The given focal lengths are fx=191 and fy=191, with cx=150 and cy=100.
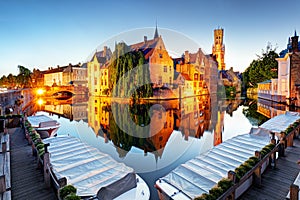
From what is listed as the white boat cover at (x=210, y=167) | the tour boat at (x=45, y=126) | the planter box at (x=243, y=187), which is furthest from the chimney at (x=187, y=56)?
the planter box at (x=243, y=187)

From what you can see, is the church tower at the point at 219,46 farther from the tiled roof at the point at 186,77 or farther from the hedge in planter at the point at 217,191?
the hedge in planter at the point at 217,191

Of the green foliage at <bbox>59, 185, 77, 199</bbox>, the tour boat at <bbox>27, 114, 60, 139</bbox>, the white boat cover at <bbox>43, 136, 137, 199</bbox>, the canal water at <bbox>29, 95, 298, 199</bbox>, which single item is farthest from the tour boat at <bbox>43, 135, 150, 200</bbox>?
the tour boat at <bbox>27, 114, 60, 139</bbox>

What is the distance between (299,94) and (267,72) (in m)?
16.0

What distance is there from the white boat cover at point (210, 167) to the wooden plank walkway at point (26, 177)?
339 centimetres

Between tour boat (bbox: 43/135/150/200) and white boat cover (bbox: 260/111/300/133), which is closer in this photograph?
tour boat (bbox: 43/135/150/200)

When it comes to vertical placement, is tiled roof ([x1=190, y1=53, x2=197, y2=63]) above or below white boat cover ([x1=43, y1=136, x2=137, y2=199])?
above

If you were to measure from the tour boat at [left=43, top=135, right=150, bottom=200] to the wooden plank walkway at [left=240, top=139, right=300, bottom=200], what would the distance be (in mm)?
3004

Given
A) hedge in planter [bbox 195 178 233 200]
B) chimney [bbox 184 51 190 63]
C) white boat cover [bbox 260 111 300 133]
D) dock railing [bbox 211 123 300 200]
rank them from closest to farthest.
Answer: hedge in planter [bbox 195 178 233 200] < dock railing [bbox 211 123 300 200] < white boat cover [bbox 260 111 300 133] < chimney [bbox 184 51 190 63]

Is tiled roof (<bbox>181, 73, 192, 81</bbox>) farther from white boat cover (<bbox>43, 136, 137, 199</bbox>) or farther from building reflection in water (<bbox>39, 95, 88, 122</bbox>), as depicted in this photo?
white boat cover (<bbox>43, 136, 137, 199</bbox>)

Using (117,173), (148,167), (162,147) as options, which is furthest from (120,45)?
(117,173)

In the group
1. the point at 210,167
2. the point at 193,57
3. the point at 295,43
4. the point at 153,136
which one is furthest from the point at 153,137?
the point at 193,57

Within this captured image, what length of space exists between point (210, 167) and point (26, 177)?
5802 mm

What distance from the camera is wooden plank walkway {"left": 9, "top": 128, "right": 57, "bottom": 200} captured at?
16.4 ft

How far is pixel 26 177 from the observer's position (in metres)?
5.87
